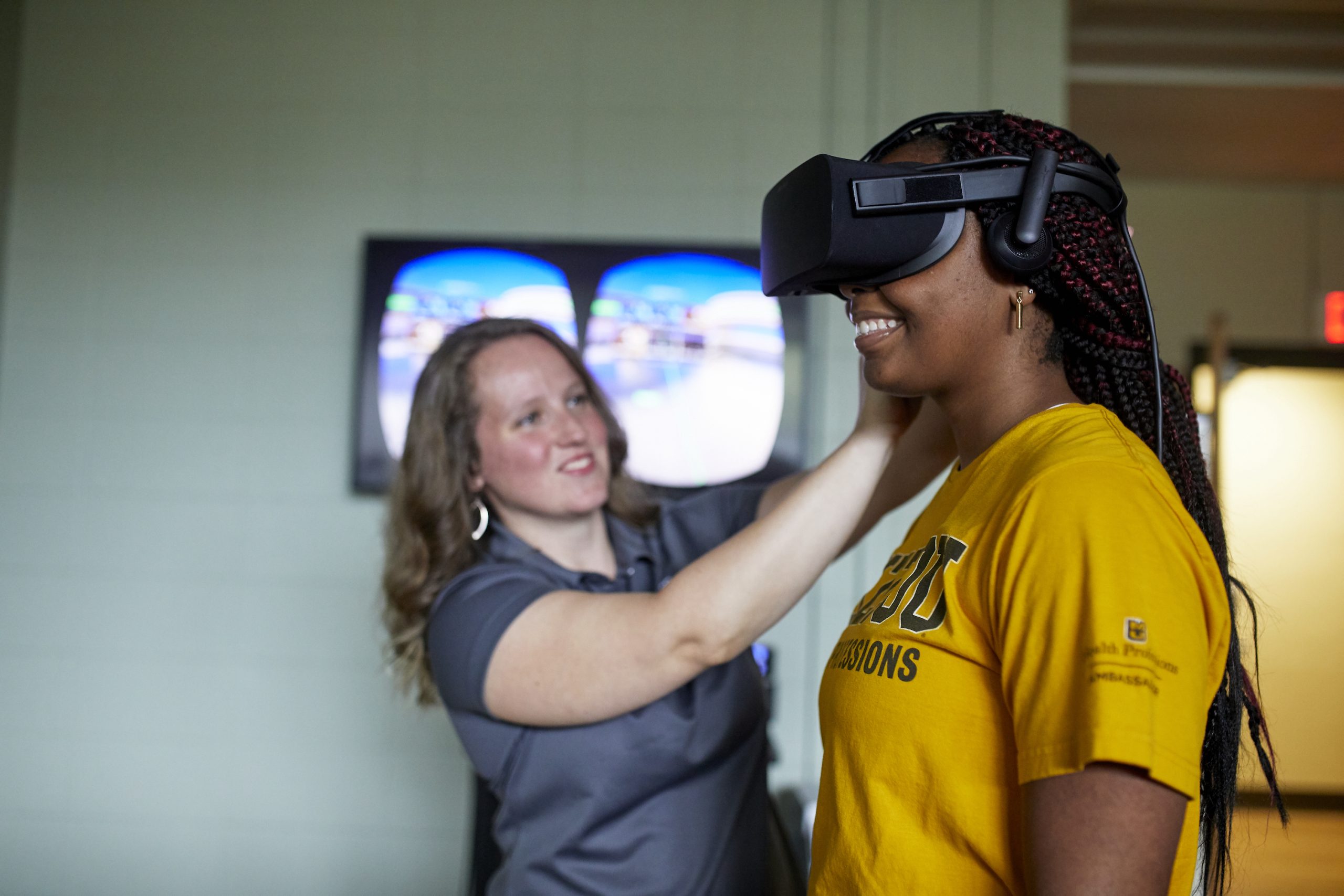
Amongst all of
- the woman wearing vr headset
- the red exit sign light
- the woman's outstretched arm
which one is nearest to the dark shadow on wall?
the woman's outstretched arm

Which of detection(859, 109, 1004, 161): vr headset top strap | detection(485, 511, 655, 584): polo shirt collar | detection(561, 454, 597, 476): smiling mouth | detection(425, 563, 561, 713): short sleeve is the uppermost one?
detection(859, 109, 1004, 161): vr headset top strap

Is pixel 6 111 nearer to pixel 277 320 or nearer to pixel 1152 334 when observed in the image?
pixel 277 320

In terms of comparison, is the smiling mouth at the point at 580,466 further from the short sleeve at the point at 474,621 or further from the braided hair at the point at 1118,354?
the braided hair at the point at 1118,354

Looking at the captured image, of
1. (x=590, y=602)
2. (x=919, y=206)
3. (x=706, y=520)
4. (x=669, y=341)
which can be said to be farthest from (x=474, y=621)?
(x=669, y=341)

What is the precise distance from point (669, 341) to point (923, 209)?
1865mm

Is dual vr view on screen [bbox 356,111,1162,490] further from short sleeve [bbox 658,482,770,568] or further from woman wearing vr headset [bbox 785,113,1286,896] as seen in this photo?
woman wearing vr headset [bbox 785,113,1286,896]

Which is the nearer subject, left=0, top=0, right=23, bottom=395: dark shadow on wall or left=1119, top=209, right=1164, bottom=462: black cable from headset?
left=1119, top=209, right=1164, bottom=462: black cable from headset

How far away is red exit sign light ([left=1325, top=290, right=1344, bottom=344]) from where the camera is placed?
4.43 meters

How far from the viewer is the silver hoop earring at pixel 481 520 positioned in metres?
1.42

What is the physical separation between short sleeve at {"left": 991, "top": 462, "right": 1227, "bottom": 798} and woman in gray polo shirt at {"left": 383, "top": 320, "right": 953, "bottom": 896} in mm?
440

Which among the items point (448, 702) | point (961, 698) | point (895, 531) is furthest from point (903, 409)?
point (895, 531)

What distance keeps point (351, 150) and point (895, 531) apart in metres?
1.95

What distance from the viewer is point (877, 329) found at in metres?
0.83

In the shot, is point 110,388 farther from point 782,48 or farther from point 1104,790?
point 1104,790
